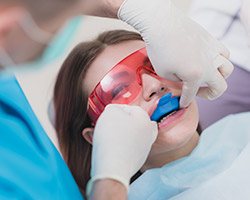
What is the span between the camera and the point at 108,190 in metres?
1.00

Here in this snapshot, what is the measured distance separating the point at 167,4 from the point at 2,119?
464mm

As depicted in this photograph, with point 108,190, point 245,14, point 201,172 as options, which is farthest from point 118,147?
point 245,14

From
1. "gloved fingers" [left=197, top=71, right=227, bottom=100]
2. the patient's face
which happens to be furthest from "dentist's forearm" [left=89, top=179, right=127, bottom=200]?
"gloved fingers" [left=197, top=71, right=227, bottom=100]

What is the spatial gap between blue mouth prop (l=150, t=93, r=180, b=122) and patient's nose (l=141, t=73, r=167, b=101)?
0.02 metres

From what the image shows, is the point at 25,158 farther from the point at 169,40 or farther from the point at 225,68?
the point at 225,68

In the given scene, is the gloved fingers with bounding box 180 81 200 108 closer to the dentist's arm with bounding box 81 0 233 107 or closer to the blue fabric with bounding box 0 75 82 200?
the dentist's arm with bounding box 81 0 233 107

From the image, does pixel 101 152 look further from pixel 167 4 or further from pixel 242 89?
pixel 242 89

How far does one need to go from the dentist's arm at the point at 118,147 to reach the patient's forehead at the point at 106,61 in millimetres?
153

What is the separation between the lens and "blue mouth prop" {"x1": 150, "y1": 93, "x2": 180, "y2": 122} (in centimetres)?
125

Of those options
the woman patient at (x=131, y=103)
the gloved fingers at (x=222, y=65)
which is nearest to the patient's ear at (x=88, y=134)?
the woman patient at (x=131, y=103)

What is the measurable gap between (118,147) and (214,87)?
32 cm

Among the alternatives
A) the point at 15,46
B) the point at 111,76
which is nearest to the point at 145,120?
the point at 111,76

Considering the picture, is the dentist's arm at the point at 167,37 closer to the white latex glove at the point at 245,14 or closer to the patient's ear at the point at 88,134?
the patient's ear at the point at 88,134

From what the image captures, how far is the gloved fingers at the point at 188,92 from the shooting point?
46.1 inches
